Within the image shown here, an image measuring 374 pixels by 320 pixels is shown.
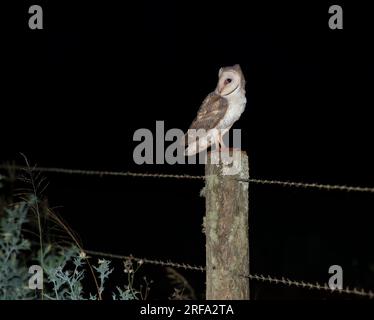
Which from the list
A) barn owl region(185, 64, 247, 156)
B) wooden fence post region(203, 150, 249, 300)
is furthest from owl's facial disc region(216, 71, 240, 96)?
wooden fence post region(203, 150, 249, 300)

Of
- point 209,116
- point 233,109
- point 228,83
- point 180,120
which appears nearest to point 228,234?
point 209,116

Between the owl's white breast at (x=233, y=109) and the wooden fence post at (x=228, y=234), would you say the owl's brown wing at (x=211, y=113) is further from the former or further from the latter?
the wooden fence post at (x=228, y=234)

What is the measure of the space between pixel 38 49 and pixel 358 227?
9060 mm

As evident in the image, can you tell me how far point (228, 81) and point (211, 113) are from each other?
347mm

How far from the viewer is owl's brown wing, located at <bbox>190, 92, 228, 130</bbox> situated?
17.9ft

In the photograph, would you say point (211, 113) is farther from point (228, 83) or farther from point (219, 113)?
point (228, 83)

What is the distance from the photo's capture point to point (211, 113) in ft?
18.0

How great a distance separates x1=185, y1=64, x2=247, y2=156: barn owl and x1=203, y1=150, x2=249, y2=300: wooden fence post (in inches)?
49.3

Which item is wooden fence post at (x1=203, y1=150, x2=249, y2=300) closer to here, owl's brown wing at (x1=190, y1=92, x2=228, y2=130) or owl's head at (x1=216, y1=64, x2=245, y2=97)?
owl's brown wing at (x1=190, y1=92, x2=228, y2=130)

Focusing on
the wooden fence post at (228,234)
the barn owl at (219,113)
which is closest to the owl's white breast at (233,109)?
the barn owl at (219,113)

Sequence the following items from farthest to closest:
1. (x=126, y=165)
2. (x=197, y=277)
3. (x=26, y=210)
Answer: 1. (x=126, y=165)
2. (x=197, y=277)
3. (x=26, y=210)
